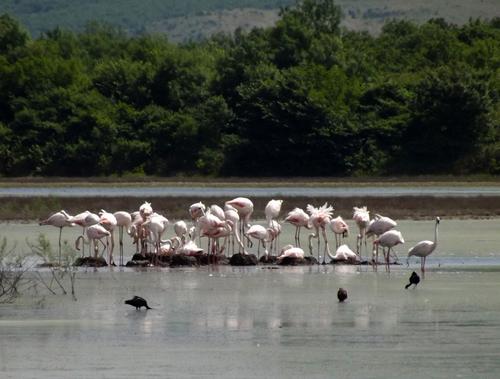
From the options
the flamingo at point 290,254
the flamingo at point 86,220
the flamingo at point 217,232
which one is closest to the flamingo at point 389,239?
the flamingo at point 290,254

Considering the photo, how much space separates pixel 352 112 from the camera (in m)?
58.0

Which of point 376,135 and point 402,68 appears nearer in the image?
point 376,135

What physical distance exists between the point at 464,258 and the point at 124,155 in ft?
117

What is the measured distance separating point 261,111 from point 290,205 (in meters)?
20.5

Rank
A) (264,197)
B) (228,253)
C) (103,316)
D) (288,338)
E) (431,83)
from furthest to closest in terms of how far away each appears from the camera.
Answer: (431,83), (264,197), (228,253), (103,316), (288,338)

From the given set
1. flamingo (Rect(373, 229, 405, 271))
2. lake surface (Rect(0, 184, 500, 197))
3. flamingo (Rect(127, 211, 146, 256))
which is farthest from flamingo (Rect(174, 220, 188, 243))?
lake surface (Rect(0, 184, 500, 197))

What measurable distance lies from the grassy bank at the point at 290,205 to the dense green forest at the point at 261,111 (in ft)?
54.0

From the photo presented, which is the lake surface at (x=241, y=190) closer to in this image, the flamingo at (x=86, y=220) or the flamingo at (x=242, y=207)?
the flamingo at (x=242, y=207)

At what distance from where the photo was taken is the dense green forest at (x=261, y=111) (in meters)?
55.5

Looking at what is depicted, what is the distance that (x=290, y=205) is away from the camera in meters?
36.5

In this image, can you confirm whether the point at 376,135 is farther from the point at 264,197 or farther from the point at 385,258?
the point at 385,258

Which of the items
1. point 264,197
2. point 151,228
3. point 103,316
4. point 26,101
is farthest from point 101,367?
point 26,101

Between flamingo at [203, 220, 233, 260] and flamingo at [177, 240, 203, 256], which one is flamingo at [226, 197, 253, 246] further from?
flamingo at [177, 240, 203, 256]

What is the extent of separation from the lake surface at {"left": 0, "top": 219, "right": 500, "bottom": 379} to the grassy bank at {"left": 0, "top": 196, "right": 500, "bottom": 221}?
1166cm
